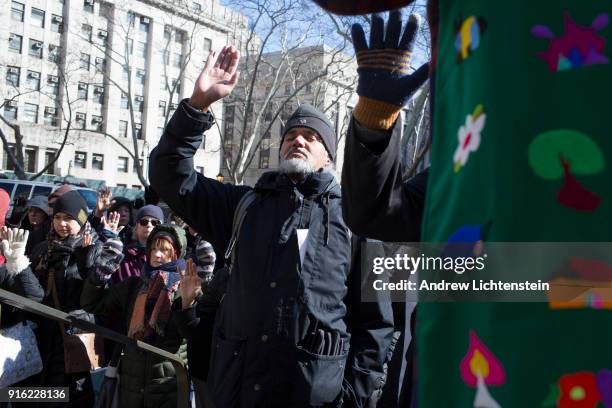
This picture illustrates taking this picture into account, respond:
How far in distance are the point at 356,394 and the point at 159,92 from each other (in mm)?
47186

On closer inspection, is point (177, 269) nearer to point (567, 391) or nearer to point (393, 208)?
point (393, 208)

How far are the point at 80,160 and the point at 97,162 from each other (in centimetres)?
144

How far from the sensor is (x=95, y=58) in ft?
134

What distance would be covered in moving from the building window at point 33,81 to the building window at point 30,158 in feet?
14.8

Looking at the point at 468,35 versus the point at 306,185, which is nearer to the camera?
the point at 468,35

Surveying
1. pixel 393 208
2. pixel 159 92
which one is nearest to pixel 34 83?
pixel 159 92

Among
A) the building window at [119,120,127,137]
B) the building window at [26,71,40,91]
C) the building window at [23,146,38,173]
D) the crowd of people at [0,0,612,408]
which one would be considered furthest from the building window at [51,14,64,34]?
the crowd of people at [0,0,612,408]

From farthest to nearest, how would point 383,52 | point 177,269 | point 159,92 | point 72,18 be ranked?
point 159,92, point 72,18, point 177,269, point 383,52

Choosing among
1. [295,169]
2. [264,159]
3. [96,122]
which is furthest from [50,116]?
[295,169]

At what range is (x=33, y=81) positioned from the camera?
40.5 m

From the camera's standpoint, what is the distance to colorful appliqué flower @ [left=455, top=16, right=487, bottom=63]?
75cm

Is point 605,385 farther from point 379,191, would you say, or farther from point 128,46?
point 128,46

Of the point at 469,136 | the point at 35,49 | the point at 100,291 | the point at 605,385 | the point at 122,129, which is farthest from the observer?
the point at 122,129

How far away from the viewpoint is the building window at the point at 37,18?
40.8 meters
